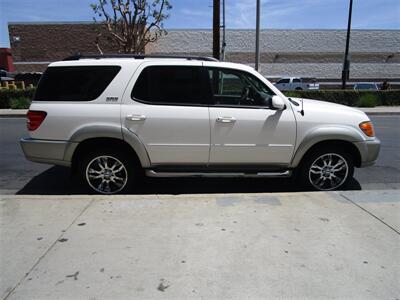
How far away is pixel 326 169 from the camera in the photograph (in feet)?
17.7

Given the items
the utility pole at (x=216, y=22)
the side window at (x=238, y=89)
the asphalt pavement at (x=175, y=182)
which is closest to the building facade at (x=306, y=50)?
the utility pole at (x=216, y=22)

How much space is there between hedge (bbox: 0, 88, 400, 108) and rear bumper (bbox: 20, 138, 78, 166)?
1565 centimetres

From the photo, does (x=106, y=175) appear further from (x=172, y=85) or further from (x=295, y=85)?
(x=295, y=85)

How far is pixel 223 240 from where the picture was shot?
3729mm

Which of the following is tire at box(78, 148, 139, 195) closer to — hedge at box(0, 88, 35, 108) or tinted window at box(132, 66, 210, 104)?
tinted window at box(132, 66, 210, 104)

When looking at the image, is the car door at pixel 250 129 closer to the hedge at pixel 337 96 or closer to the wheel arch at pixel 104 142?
the wheel arch at pixel 104 142

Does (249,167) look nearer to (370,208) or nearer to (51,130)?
(370,208)

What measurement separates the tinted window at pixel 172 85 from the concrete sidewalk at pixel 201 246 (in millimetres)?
1303

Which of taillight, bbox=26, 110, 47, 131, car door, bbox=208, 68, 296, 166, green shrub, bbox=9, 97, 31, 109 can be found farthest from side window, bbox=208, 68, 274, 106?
green shrub, bbox=9, 97, 31, 109

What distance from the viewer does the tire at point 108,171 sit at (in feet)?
17.1

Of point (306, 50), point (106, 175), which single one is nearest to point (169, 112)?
point (106, 175)

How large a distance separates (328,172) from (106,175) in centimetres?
305

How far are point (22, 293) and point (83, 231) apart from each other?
1.05 metres

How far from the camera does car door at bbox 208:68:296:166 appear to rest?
513 centimetres
